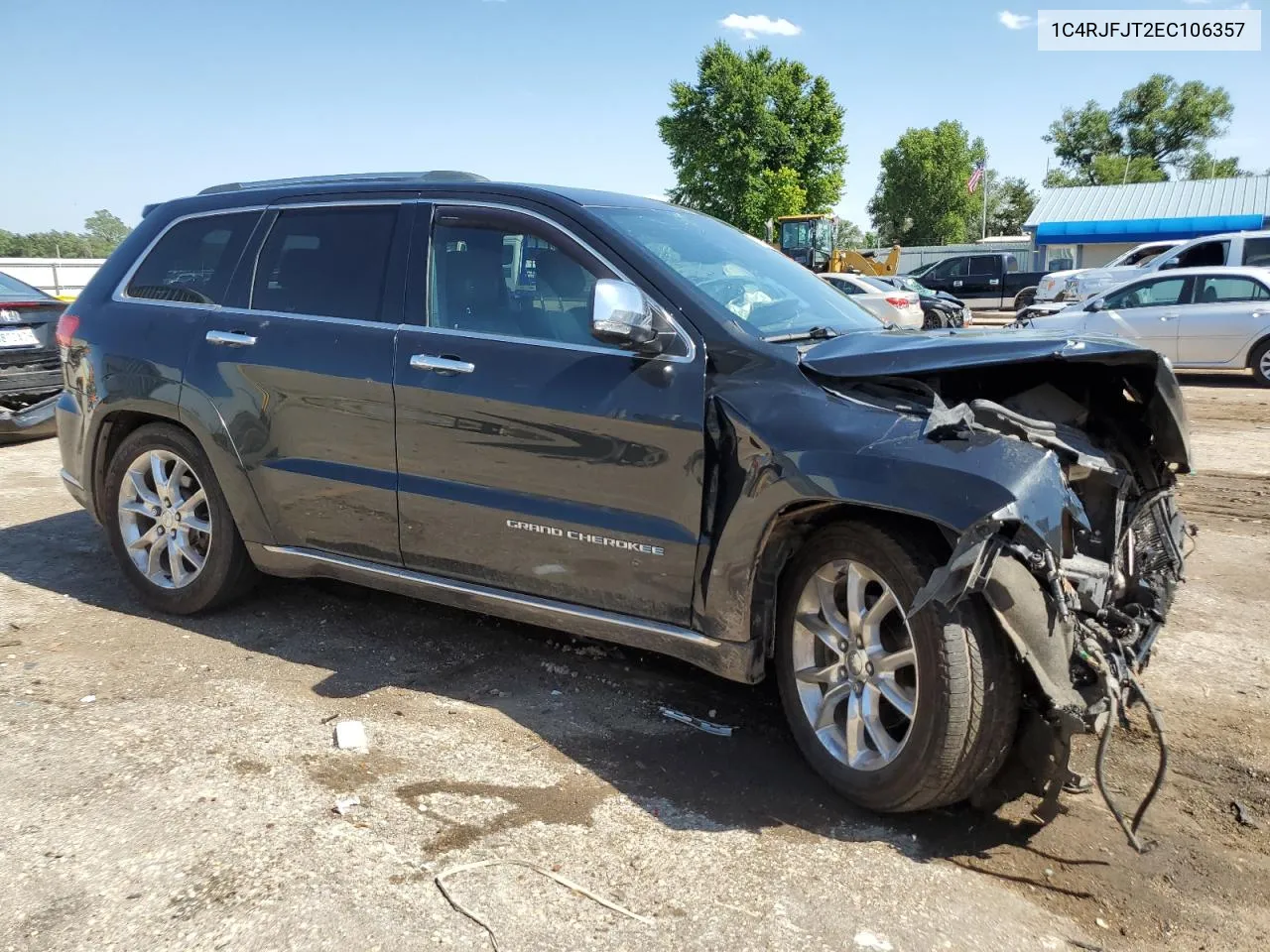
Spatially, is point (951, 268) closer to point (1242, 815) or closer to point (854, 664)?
point (1242, 815)

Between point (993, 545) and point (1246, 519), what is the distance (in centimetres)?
492

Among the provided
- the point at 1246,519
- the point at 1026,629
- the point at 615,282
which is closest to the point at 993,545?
the point at 1026,629

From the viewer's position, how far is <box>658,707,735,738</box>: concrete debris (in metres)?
3.66

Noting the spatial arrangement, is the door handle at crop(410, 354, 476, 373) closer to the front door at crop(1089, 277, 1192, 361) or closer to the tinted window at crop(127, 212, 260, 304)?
the tinted window at crop(127, 212, 260, 304)

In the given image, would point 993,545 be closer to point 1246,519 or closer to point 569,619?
point 569,619

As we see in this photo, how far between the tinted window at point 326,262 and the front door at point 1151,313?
12.2 meters

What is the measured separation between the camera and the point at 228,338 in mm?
4418

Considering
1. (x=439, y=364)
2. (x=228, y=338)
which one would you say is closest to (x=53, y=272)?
(x=228, y=338)

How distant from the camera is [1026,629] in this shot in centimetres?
271

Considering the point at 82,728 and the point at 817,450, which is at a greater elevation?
the point at 817,450

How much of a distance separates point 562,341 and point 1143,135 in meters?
95.4

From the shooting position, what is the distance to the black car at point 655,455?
9.34 ft

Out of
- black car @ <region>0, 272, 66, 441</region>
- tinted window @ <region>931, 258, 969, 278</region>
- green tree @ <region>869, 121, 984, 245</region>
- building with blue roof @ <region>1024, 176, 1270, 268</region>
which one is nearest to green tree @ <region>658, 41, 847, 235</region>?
building with blue roof @ <region>1024, 176, 1270, 268</region>

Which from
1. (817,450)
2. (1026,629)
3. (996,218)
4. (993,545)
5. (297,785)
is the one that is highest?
(996,218)
